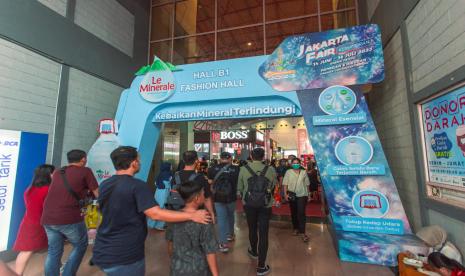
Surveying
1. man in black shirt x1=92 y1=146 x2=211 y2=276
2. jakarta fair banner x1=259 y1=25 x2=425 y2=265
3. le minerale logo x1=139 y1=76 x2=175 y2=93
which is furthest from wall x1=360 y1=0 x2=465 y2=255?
le minerale logo x1=139 y1=76 x2=175 y2=93

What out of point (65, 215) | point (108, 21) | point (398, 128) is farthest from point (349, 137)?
point (108, 21)

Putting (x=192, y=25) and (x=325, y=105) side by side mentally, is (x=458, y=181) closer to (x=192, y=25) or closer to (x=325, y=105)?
(x=325, y=105)

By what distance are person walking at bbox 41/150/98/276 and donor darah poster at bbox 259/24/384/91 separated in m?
3.10

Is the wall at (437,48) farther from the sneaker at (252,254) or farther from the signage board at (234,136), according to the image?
the signage board at (234,136)

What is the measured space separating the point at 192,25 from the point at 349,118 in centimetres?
602

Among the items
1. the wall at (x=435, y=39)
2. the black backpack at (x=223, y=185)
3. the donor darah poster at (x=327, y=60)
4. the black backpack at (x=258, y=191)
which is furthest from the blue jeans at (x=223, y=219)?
the wall at (x=435, y=39)

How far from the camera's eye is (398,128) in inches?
160

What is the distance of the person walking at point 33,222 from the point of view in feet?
8.93

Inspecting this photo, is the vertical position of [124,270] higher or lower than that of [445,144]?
lower

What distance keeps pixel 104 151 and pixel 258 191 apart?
10.6 ft

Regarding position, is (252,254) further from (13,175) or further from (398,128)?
(13,175)

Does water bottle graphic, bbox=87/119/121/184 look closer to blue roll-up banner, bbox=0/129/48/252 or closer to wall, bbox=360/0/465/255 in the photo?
blue roll-up banner, bbox=0/129/48/252

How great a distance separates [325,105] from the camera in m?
3.82

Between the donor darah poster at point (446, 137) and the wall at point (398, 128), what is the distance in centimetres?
49
